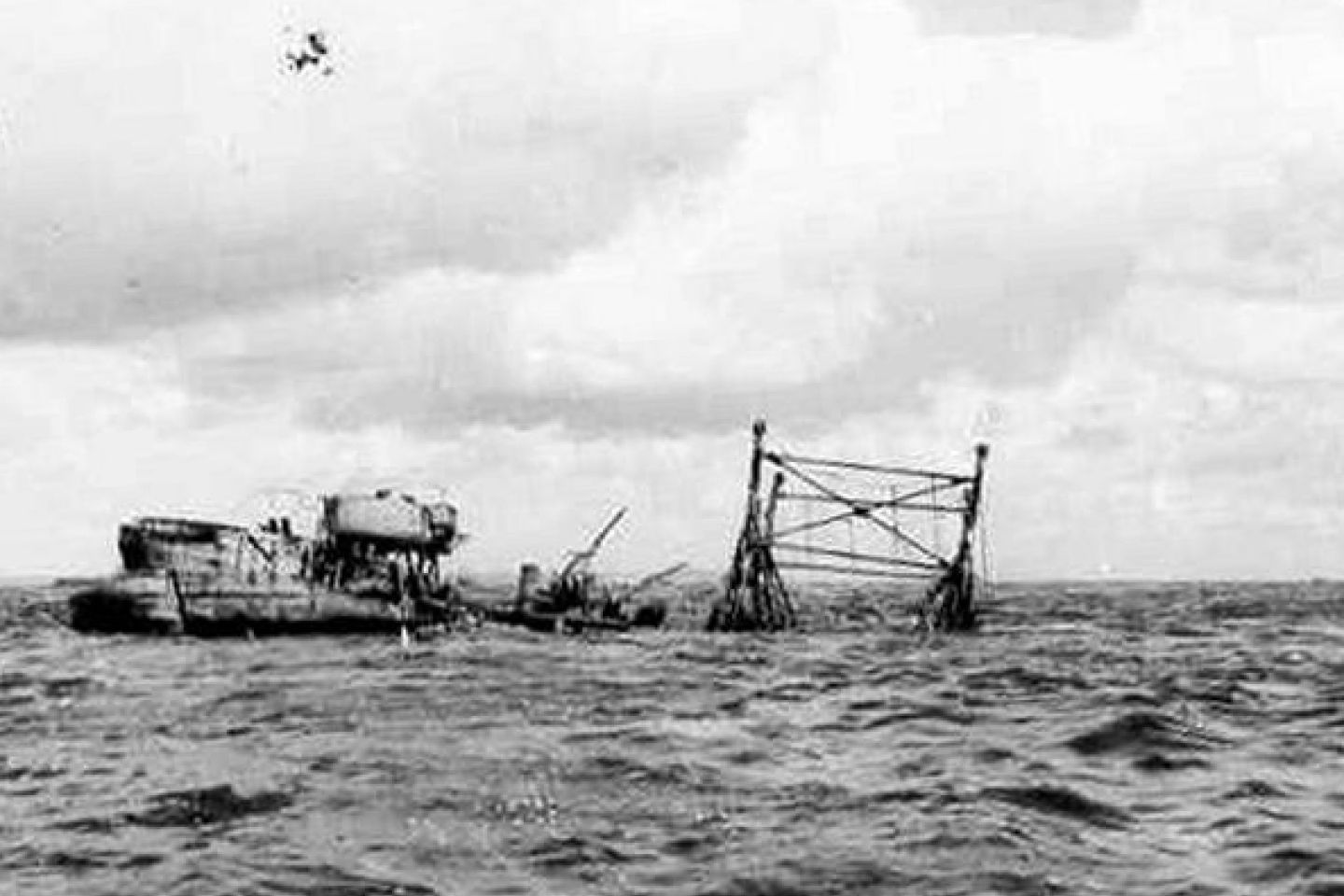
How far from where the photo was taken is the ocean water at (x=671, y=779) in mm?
15141

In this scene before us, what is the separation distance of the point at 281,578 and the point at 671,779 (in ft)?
114

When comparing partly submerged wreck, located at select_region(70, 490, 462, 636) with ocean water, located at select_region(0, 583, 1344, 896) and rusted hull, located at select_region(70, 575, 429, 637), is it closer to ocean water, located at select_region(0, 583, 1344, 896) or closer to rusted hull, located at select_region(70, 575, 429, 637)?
rusted hull, located at select_region(70, 575, 429, 637)

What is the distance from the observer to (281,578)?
52844mm

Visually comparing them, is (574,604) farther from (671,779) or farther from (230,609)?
(671,779)

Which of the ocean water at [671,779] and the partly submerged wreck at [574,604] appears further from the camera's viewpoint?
the partly submerged wreck at [574,604]

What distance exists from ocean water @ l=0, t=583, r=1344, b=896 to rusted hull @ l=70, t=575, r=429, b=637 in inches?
507

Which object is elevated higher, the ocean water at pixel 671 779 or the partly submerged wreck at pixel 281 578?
the partly submerged wreck at pixel 281 578

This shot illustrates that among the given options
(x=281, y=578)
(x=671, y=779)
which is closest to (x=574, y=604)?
(x=281, y=578)

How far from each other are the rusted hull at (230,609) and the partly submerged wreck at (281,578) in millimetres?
28

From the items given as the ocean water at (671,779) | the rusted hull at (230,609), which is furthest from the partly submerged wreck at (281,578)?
the ocean water at (671,779)

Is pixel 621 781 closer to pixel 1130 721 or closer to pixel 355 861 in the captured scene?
pixel 355 861

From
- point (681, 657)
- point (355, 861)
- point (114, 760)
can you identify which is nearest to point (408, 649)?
point (681, 657)

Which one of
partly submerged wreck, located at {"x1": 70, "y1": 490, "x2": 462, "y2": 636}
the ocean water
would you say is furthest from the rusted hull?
the ocean water

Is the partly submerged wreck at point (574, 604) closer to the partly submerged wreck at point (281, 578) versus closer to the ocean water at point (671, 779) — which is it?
the partly submerged wreck at point (281, 578)
